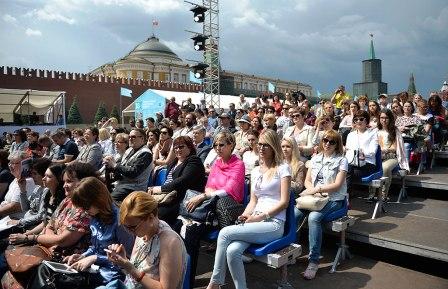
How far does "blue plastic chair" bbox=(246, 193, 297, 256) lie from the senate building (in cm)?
5034

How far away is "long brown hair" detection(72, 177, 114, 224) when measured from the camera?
2.60m

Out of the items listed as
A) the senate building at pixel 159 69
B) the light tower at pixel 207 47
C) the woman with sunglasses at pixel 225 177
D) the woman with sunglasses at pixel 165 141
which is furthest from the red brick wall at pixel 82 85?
the woman with sunglasses at pixel 225 177

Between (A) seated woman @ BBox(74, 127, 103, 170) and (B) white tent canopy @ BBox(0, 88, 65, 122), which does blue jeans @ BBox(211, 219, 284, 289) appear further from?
(B) white tent canopy @ BBox(0, 88, 65, 122)

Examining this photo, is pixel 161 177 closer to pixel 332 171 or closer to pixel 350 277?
pixel 332 171

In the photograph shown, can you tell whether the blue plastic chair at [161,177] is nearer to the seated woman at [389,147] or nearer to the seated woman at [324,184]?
the seated woman at [324,184]

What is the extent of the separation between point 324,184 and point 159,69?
61.9 m

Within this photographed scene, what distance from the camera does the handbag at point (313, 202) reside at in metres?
3.60

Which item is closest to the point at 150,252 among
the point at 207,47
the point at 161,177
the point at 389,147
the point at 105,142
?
the point at 161,177

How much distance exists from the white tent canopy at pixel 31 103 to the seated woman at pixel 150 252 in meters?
19.4

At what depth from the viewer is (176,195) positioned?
3.77m

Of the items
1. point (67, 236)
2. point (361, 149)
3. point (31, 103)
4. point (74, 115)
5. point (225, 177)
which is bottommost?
point (67, 236)

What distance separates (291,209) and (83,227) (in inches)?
71.8

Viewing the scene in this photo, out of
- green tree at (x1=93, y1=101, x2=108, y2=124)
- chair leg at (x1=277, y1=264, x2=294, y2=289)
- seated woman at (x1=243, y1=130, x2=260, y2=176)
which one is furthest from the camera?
green tree at (x1=93, y1=101, x2=108, y2=124)

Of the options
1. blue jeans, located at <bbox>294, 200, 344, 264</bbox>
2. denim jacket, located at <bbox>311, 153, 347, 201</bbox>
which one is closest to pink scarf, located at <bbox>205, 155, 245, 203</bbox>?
blue jeans, located at <bbox>294, 200, 344, 264</bbox>
